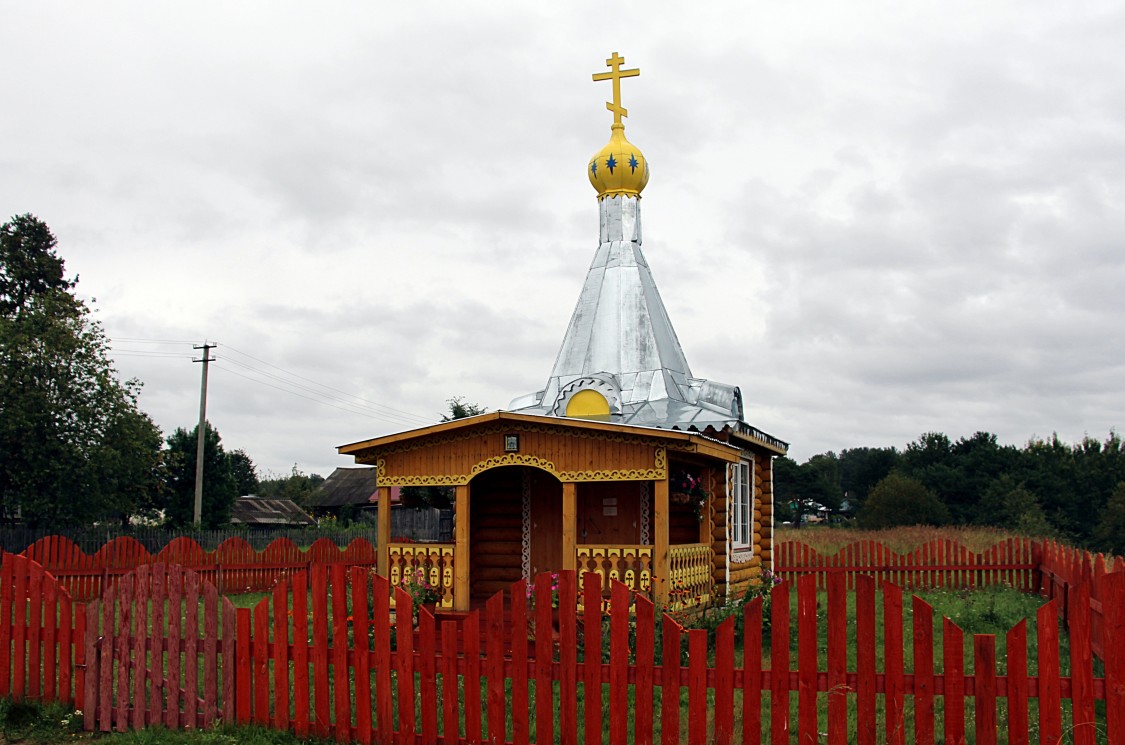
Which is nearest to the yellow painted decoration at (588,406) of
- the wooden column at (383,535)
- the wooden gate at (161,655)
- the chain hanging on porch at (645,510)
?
the chain hanging on porch at (645,510)

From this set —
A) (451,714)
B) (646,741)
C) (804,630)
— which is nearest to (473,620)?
(451,714)

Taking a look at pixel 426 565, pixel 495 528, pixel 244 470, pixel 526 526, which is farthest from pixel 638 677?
pixel 244 470

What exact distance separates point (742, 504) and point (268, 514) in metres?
42.0

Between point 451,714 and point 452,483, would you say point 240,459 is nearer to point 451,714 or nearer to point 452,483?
point 452,483

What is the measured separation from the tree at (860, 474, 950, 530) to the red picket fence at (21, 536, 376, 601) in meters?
37.2

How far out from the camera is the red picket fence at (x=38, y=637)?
8.90 metres

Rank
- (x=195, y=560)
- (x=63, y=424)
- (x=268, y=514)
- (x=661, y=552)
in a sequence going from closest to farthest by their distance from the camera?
(x=661, y=552), (x=195, y=560), (x=63, y=424), (x=268, y=514)

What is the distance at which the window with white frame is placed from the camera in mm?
16859

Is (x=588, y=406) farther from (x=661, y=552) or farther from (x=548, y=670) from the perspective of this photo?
(x=548, y=670)

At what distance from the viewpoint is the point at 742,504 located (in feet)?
57.6

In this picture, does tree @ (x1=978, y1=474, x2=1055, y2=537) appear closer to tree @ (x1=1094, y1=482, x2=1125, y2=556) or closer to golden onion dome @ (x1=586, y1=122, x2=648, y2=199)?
tree @ (x1=1094, y1=482, x2=1125, y2=556)

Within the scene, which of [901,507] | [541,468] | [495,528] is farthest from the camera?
[901,507]

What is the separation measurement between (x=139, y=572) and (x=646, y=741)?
459 cm

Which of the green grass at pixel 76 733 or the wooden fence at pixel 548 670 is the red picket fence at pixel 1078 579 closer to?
the wooden fence at pixel 548 670
